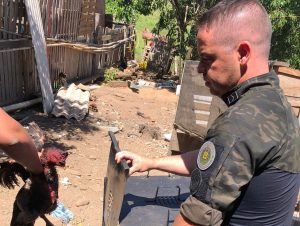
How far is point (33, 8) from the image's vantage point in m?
8.27

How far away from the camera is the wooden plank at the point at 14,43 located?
7611 millimetres

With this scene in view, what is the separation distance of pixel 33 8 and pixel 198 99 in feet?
15.8

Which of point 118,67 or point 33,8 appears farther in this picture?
point 118,67

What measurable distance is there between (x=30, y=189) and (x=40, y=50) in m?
6.30

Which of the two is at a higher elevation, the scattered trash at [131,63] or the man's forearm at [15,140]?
the man's forearm at [15,140]

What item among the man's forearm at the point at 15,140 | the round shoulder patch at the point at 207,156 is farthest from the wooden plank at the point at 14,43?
the round shoulder patch at the point at 207,156

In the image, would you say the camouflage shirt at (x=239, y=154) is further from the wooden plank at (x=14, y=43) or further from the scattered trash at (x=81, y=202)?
the wooden plank at (x=14, y=43)

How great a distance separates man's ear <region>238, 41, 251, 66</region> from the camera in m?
1.35

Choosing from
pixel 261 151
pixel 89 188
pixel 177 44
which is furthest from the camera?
pixel 177 44

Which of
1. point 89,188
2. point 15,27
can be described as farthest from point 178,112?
point 15,27

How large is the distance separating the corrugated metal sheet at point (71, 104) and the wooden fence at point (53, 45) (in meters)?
0.60

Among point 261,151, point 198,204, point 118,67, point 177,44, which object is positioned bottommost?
point 118,67

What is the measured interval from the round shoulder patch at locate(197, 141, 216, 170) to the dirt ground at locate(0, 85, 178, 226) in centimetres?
369

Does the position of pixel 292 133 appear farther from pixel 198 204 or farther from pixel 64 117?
pixel 64 117
